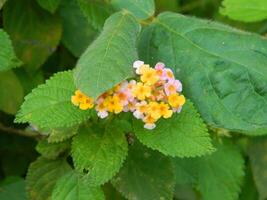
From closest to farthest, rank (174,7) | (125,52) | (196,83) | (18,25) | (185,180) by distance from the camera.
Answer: (125,52), (196,83), (185,180), (18,25), (174,7)

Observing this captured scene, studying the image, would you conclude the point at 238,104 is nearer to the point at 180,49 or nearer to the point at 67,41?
the point at 180,49

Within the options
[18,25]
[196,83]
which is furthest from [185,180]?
[18,25]

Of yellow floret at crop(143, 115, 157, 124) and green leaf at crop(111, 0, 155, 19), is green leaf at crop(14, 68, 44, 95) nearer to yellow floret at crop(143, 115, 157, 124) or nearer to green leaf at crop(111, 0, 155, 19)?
green leaf at crop(111, 0, 155, 19)

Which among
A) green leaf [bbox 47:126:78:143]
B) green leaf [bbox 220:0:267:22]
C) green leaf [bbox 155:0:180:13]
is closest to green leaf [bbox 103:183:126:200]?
green leaf [bbox 47:126:78:143]

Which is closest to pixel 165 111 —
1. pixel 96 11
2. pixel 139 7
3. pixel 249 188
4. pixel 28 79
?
pixel 139 7

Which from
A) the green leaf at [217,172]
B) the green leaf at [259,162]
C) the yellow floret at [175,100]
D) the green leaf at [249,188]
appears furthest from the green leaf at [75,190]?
the green leaf at [249,188]

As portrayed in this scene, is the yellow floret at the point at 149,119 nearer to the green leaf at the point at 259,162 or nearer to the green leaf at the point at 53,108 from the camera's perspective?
the green leaf at the point at 53,108
